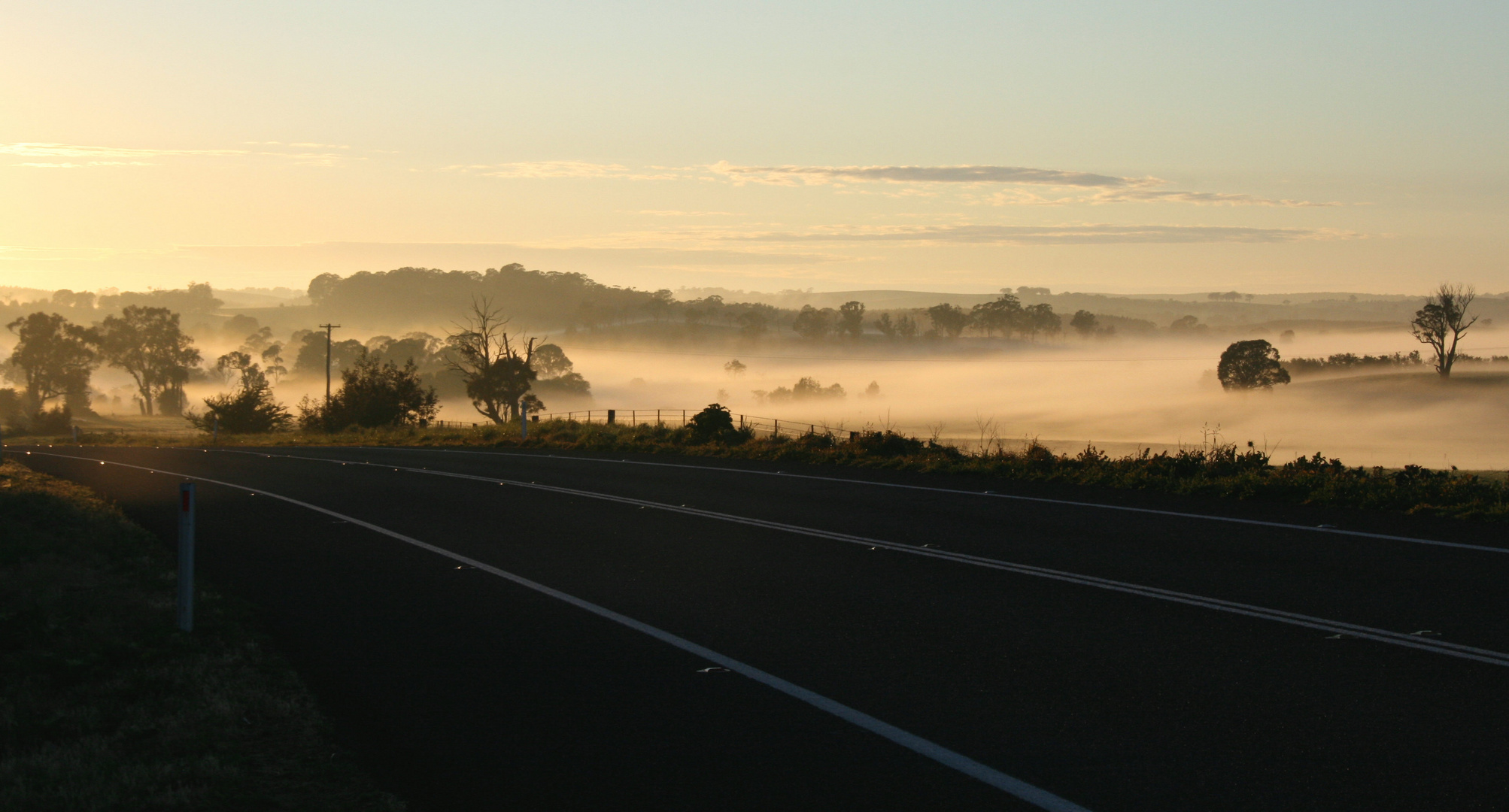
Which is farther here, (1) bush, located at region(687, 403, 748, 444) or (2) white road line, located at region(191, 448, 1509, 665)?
(1) bush, located at region(687, 403, 748, 444)

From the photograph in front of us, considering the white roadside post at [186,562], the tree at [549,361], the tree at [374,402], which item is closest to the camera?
the white roadside post at [186,562]

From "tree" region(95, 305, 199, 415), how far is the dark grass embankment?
125 metres

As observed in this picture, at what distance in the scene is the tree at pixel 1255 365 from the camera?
100m

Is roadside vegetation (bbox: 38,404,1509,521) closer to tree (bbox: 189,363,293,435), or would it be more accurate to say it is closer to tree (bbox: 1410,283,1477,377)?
tree (bbox: 189,363,293,435)

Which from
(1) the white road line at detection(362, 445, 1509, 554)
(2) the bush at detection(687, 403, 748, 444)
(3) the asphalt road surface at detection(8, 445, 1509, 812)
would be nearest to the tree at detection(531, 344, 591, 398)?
(2) the bush at detection(687, 403, 748, 444)

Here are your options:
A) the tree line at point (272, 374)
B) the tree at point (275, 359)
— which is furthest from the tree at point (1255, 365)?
the tree at point (275, 359)

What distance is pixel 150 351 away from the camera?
137250mm

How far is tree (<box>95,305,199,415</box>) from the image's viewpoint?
13550 cm

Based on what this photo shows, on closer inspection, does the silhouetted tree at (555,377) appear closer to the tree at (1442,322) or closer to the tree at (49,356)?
the tree at (49,356)

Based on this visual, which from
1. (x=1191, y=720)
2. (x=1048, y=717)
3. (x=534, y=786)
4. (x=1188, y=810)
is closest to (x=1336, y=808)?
(x=1188, y=810)

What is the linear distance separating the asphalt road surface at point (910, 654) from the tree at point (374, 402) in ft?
150

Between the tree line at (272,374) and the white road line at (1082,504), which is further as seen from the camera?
the tree line at (272,374)

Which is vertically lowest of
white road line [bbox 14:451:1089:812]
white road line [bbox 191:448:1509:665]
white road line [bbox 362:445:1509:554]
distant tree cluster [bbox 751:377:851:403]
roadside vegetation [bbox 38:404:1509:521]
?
white road line [bbox 14:451:1089:812]

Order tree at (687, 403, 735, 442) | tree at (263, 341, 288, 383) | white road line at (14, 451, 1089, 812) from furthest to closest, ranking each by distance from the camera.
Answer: tree at (263, 341, 288, 383) → tree at (687, 403, 735, 442) → white road line at (14, 451, 1089, 812)
